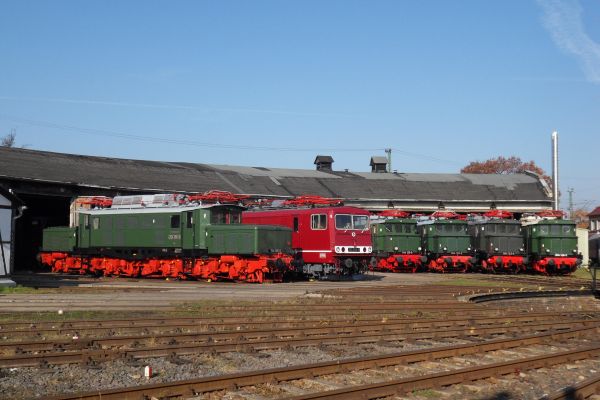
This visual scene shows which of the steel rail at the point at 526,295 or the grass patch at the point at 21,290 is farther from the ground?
the grass patch at the point at 21,290

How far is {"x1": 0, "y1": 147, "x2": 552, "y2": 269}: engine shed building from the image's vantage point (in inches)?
1378

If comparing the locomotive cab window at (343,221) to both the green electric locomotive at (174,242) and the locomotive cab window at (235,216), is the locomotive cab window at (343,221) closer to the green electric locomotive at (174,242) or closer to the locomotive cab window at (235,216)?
the green electric locomotive at (174,242)

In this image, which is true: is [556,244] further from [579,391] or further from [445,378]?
[579,391]

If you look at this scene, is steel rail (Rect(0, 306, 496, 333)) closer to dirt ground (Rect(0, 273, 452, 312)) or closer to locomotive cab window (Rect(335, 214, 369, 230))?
dirt ground (Rect(0, 273, 452, 312))

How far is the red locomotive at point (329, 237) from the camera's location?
27531 millimetres

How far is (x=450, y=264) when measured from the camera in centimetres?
3709

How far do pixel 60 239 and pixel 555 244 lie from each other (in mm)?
25953

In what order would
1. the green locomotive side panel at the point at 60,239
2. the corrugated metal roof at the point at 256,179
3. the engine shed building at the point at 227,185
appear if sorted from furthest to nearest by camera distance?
the corrugated metal roof at the point at 256,179 < the engine shed building at the point at 227,185 < the green locomotive side panel at the point at 60,239

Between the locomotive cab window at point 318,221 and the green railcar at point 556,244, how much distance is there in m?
14.8

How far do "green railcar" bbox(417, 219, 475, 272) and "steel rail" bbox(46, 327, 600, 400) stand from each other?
24923 millimetres

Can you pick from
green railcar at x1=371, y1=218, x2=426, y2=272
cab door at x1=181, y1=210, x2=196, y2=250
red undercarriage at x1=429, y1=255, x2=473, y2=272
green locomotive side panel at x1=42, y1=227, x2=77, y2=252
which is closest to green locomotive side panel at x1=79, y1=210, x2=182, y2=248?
cab door at x1=181, y1=210, x2=196, y2=250

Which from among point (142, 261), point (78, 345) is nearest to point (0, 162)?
point (142, 261)

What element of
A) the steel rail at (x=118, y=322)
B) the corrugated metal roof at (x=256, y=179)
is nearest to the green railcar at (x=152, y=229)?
the corrugated metal roof at (x=256, y=179)

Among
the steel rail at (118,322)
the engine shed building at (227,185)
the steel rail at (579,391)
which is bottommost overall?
the steel rail at (579,391)
